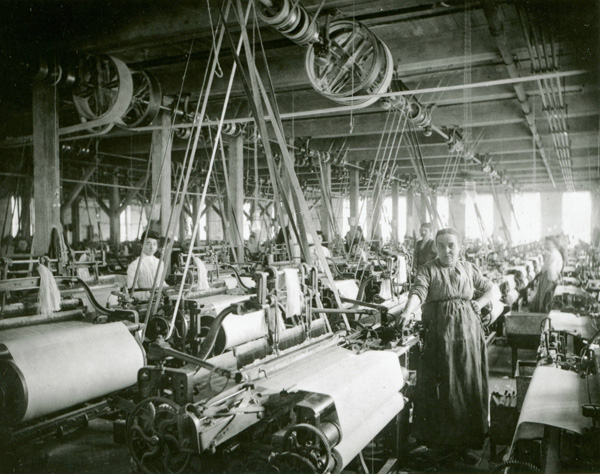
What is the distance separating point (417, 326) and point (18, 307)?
3.33 meters

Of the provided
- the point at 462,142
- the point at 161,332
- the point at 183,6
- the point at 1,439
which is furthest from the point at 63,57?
the point at 462,142

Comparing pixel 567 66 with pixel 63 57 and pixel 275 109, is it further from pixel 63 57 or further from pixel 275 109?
pixel 63 57

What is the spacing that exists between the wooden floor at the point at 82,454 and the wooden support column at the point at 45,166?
2.64m

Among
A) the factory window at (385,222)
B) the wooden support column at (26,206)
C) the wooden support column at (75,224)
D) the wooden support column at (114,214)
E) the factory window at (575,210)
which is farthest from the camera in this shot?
the factory window at (575,210)

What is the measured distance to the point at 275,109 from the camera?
10.8ft

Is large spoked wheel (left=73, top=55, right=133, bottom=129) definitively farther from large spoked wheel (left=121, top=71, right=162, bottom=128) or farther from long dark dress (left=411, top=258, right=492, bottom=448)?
long dark dress (left=411, top=258, right=492, bottom=448)

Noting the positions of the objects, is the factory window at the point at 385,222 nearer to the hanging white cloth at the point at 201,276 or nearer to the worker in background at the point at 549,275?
the worker in background at the point at 549,275

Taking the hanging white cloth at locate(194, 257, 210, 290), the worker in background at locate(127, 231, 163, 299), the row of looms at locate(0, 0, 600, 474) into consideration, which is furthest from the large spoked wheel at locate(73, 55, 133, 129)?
the hanging white cloth at locate(194, 257, 210, 290)

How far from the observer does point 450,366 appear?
376 cm

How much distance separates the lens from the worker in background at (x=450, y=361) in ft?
12.3

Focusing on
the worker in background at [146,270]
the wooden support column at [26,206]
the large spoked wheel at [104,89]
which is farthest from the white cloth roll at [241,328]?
the wooden support column at [26,206]

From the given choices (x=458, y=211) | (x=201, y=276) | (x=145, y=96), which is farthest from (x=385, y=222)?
(x=458, y=211)

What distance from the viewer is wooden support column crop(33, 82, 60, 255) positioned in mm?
6105

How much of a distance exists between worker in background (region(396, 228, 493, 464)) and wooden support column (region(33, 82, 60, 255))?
4.38 m
